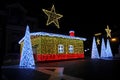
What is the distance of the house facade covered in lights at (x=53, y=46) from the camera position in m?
20.0

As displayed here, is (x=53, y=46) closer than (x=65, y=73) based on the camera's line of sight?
No

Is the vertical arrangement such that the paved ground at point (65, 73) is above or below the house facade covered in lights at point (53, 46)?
below

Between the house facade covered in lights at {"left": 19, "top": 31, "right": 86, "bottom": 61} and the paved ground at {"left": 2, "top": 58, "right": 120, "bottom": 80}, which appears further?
the house facade covered in lights at {"left": 19, "top": 31, "right": 86, "bottom": 61}

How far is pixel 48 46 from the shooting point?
20703mm

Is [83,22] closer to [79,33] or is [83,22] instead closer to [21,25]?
[79,33]

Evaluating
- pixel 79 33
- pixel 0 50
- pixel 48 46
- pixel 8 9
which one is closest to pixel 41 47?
pixel 48 46

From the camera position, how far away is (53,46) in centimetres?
2133

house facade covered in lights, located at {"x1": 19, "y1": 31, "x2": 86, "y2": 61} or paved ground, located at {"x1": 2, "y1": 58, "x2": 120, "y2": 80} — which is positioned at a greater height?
house facade covered in lights, located at {"x1": 19, "y1": 31, "x2": 86, "y2": 61}

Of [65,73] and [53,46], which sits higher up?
[53,46]

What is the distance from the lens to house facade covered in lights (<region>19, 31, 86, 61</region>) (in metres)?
20.0

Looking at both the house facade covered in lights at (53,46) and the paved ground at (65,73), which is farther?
the house facade covered in lights at (53,46)

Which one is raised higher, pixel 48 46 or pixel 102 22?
pixel 102 22

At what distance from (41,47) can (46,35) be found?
162 cm

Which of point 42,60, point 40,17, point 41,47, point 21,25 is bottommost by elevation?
point 42,60
